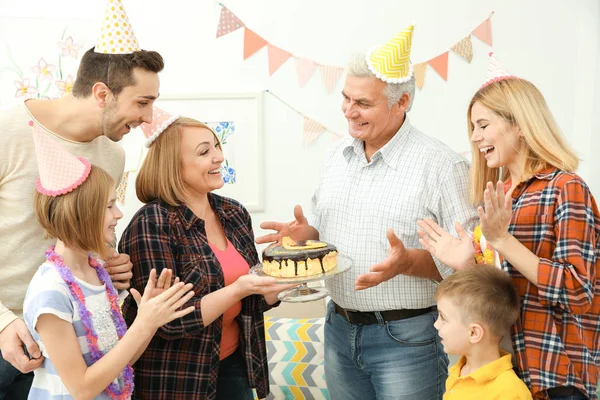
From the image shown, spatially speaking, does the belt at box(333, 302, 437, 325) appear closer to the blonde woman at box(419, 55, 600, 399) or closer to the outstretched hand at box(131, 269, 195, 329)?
the blonde woman at box(419, 55, 600, 399)

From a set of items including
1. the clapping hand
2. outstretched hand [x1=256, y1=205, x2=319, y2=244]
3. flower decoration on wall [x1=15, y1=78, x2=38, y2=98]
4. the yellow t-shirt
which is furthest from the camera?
flower decoration on wall [x1=15, y1=78, x2=38, y2=98]

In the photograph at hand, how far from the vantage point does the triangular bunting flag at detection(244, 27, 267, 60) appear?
11.9ft

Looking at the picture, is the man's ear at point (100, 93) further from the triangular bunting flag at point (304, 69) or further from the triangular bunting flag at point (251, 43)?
the triangular bunting flag at point (304, 69)

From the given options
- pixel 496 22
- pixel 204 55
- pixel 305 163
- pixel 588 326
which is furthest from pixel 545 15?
pixel 588 326

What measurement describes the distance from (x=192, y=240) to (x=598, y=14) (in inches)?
129

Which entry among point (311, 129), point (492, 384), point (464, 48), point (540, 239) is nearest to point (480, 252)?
point (540, 239)

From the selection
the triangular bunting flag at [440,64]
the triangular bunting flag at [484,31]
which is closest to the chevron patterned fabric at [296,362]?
the triangular bunting flag at [440,64]

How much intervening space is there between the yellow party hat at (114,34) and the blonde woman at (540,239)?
4.04 ft

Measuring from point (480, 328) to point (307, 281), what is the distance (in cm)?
53

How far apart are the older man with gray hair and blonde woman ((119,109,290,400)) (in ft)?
0.83

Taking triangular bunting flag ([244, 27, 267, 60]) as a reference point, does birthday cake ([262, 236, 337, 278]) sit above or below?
below

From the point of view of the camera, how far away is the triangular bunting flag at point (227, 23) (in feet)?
11.7

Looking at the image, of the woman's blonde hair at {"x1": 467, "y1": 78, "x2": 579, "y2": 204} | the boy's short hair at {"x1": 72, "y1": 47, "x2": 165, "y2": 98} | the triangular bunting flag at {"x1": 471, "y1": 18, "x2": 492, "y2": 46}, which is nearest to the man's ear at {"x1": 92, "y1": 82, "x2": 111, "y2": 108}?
the boy's short hair at {"x1": 72, "y1": 47, "x2": 165, "y2": 98}

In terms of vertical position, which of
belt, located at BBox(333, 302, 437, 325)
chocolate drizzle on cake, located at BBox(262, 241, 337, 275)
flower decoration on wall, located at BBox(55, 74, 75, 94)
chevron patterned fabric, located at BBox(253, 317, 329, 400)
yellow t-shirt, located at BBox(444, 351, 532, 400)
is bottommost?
chevron patterned fabric, located at BBox(253, 317, 329, 400)
